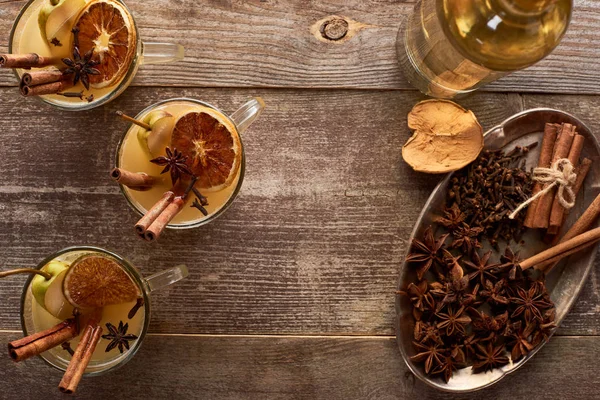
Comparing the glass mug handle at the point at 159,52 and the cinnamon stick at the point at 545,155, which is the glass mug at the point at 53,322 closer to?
the glass mug handle at the point at 159,52

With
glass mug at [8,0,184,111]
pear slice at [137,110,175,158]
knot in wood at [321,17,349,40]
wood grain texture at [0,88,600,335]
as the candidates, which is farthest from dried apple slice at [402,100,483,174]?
glass mug at [8,0,184,111]

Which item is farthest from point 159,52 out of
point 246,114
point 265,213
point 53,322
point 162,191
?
point 53,322

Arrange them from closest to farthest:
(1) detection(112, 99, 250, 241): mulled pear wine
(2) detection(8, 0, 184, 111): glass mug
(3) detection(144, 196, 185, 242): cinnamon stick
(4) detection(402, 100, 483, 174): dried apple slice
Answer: (3) detection(144, 196, 185, 242): cinnamon stick < (1) detection(112, 99, 250, 241): mulled pear wine < (2) detection(8, 0, 184, 111): glass mug < (4) detection(402, 100, 483, 174): dried apple slice

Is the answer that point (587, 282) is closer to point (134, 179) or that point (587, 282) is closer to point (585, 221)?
point (585, 221)

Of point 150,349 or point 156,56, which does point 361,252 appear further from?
point 156,56

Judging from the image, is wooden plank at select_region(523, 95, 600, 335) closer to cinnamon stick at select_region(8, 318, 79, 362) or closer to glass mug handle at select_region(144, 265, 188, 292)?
glass mug handle at select_region(144, 265, 188, 292)

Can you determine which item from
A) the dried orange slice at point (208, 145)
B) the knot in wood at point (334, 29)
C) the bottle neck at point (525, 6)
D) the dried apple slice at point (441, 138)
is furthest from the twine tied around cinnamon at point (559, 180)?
the dried orange slice at point (208, 145)
